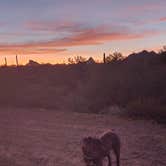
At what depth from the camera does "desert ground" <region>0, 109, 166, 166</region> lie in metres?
16.4

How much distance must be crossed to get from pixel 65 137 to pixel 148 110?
5.82 m

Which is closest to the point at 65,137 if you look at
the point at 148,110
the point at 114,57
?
the point at 148,110

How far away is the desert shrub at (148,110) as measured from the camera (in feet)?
77.8

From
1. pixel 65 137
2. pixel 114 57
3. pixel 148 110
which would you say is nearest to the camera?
pixel 65 137

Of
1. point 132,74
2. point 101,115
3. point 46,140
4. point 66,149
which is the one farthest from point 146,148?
point 132,74

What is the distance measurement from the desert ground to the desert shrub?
684 mm

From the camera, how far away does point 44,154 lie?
17328 millimetres

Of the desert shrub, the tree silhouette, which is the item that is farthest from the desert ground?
the tree silhouette

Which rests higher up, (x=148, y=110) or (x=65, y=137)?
(x=148, y=110)

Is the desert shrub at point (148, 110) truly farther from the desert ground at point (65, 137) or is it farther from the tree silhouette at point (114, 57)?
the tree silhouette at point (114, 57)

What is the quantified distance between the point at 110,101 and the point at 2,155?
13122mm

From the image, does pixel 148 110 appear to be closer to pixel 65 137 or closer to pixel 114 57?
pixel 65 137

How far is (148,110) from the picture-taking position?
2453 cm

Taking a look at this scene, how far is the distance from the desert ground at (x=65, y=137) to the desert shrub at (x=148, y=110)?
684 millimetres
